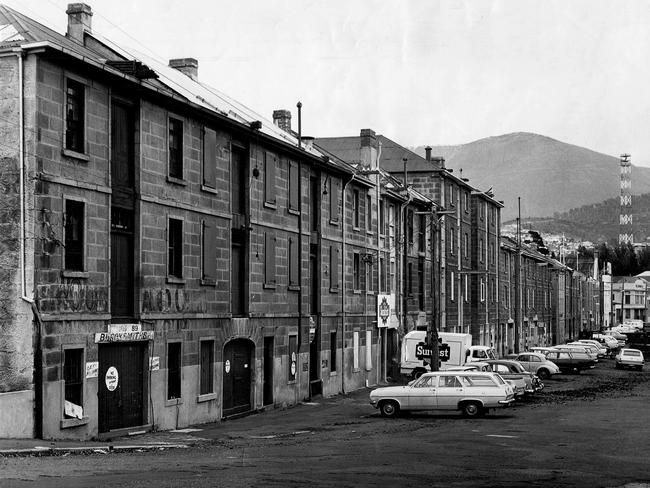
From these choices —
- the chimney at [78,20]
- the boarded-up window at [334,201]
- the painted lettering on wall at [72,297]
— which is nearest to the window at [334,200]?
the boarded-up window at [334,201]

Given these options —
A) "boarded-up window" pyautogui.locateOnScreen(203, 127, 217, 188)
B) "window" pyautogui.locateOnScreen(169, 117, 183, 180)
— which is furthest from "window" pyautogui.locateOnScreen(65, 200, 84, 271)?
"boarded-up window" pyautogui.locateOnScreen(203, 127, 217, 188)

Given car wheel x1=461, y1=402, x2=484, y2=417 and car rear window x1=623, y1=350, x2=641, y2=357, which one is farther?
car rear window x1=623, y1=350, x2=641, y2=357

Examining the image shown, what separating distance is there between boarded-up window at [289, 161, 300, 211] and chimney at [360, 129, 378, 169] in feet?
47.0

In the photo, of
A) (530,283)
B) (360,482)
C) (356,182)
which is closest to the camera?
(360,482)

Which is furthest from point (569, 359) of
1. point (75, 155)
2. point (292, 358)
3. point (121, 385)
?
point (75, 155)

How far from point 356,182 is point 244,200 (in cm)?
1390

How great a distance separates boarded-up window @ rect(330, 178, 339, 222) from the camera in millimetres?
45906

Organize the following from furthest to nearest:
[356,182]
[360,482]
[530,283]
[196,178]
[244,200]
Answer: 1. [530,283]
2. [356,182]
3. [244,200]
4. [196,178]
5. [360,482]

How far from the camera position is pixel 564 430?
28.4m

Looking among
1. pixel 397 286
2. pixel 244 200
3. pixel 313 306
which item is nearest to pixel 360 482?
pixel 244 200

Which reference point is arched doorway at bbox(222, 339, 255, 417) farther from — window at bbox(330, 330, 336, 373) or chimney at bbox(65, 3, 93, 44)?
chimney at bbox(65, 3, 93, 44)

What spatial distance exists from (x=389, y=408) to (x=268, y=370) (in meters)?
6.51

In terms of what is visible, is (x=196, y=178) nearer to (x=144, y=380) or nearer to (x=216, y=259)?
(x=216, y=259)

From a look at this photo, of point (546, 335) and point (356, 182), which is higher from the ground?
point (356, 182)
